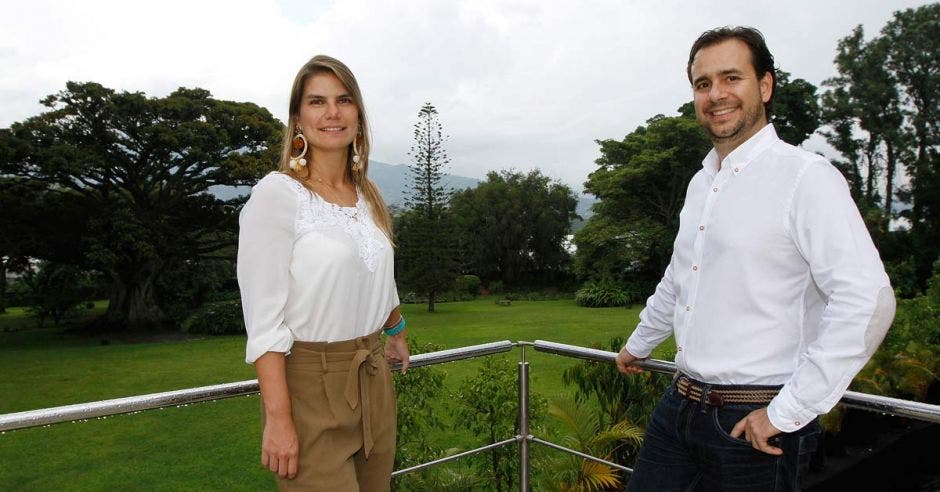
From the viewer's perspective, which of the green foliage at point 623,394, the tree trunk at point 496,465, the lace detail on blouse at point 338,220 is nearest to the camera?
the lace detail on blouse at point 338,220

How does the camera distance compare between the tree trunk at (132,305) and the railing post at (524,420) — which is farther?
the tree trunk at (132,305)

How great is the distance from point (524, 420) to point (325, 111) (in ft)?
4.60

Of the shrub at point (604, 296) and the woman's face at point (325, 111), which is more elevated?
the woman's face at point (325, 111)

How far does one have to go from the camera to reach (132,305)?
17125mm

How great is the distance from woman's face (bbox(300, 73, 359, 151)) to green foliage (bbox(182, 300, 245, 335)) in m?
16.1

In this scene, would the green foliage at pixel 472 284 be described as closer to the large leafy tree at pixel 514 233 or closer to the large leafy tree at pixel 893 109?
the large leafy tree at pixel 514 233

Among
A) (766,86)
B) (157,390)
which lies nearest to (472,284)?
(157,390)

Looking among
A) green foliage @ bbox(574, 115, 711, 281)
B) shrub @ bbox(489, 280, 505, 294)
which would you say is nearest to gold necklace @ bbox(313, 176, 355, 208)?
green foliage @ bbox(574, 115, 711, 281)

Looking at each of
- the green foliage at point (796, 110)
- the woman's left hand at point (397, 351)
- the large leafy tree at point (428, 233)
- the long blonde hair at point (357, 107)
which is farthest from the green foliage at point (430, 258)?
the long blonde hair at point (357, 107)

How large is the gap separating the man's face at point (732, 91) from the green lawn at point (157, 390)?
2347 millimetres

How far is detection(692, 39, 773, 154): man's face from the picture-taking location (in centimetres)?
134

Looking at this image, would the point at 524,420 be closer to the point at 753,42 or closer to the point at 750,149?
the point at 750,149

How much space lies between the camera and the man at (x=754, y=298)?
43.0 inches

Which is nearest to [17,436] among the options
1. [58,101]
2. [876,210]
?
[58,101]
